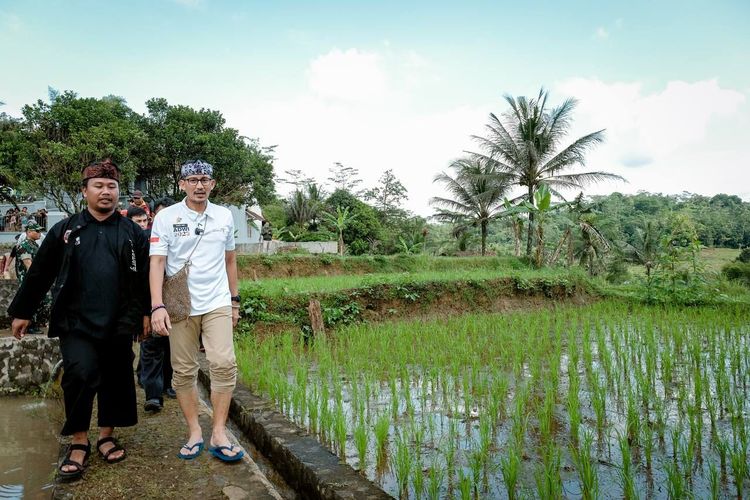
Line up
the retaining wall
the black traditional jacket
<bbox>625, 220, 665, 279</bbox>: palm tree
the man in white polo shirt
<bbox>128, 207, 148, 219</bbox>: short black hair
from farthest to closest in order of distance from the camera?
<bbox>625, 220, 665, 279</bbox>: palm tree, the retaining wall, <bbox>128, 207, 148, 219</bbox>: short black hair, the man in white polo shirt, the black traditional jacket

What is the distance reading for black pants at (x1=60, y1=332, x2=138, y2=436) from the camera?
2.25m

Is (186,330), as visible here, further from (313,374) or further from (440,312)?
(440,312)

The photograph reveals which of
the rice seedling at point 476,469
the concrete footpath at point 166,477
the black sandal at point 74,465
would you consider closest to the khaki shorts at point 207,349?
the concrete footpath at point 166,477

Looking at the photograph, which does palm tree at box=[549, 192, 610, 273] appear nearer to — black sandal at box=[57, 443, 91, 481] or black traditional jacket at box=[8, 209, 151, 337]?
black traditional jacket at box=[8, 209, 151, 337]

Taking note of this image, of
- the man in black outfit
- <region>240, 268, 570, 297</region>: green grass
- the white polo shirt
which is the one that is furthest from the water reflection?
<region>240, 268, 570, 297</region>: green grass

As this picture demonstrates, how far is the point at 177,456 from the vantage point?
2432mm

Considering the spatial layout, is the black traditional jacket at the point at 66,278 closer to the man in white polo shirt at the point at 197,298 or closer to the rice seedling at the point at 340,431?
the man in white polo shirt at the point at 197,298

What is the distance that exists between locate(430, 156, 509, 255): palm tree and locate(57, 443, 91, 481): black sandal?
1963 cm

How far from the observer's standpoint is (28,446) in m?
2.84

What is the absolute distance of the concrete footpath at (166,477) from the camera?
2.05 meters

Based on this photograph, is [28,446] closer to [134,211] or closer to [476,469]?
[134,211]

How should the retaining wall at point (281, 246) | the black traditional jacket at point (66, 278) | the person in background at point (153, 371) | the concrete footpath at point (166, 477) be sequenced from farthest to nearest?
the retaining wall at point (281, 246), the person in background at point (153, 371), the black traditional jacket at point (66, 278), the concrete footpath at point (166, 477)

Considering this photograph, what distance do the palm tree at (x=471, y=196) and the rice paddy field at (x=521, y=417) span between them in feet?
52.7

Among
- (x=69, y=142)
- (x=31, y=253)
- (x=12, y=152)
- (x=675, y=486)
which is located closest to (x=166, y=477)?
(x=675, y=486)
